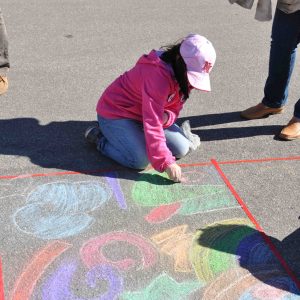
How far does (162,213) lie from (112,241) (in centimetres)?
34

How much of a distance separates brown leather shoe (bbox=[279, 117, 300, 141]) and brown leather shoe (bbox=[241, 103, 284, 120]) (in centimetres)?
22

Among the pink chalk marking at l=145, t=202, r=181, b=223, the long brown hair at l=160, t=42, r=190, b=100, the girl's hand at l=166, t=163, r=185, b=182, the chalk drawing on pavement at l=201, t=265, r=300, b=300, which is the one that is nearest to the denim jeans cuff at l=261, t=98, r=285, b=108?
the long brown hair at l=160, t=42, r=190, b=100

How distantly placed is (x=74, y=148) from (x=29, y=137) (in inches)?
12.1

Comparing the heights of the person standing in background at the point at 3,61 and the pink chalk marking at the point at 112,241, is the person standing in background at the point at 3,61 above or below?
above

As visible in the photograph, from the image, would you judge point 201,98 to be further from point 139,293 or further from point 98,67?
point 139,293

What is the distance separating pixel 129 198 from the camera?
2754 mm

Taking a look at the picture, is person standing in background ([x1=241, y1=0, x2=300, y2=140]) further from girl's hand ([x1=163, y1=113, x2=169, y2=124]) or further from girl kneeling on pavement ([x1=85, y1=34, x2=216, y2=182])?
girl's hand ([x1=163, y1=113, x2=169, y2=124])

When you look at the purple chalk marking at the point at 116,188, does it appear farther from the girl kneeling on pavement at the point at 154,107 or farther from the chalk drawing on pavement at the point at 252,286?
the chalk drawing on pavement at the point at 252,286

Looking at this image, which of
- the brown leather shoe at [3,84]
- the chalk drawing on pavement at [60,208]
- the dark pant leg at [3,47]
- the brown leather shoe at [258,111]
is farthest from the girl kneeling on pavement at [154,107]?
the dark pant leg at [3,47]

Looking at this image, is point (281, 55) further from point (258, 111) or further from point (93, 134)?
point (93, 134)

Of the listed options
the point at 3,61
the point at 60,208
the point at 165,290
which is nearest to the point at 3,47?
the point at 3,61

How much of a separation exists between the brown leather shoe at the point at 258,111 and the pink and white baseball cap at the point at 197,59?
1.06m

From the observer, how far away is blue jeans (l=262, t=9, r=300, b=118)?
3305 millimetres

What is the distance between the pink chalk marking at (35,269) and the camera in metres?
2.11
